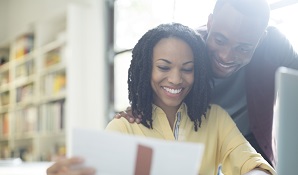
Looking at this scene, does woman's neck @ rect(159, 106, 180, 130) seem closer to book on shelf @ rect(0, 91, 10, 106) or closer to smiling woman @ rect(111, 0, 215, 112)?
smiling woman @ rect(111, 0, 215, 112)

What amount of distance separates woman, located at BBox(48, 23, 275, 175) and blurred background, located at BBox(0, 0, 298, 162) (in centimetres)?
192

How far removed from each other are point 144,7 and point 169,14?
2.98 ft

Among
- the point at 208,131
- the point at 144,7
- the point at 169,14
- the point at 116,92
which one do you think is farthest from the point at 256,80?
the point at 116,92

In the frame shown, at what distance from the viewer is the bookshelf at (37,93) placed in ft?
12.1

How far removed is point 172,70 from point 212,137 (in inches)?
7.0

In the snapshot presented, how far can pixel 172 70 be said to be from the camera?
848 millimetres

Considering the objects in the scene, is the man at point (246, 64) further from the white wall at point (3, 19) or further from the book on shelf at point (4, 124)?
the white wall at point (3, 19)

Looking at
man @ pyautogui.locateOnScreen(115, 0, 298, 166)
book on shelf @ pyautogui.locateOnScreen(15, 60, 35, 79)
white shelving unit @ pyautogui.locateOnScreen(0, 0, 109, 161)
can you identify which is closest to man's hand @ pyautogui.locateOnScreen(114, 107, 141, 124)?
A: man @ pyautogui.locateOnScreen(115, 0, 298, 166)

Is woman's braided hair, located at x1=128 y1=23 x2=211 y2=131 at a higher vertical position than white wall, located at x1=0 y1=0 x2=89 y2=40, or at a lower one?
lower

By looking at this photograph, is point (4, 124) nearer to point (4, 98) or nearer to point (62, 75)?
→ point (4, 98)

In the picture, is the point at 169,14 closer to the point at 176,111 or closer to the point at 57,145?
the point at 176,111

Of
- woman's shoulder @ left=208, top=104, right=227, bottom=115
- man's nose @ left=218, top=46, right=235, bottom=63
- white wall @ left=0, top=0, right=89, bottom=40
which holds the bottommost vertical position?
woman's shoulder @ left=208, top=104, right=227, bottom=115

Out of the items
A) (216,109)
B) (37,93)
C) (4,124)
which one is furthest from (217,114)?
(4,124)

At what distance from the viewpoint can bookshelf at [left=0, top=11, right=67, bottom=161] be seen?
3.70m
